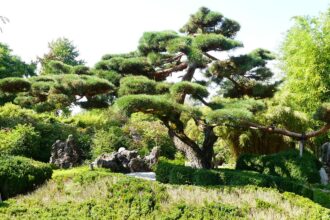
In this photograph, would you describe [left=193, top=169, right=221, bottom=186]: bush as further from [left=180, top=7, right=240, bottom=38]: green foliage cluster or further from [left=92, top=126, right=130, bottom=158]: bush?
[left=92, top=126, right=130, bottom=158]: bush

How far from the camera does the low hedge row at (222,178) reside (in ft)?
26.7

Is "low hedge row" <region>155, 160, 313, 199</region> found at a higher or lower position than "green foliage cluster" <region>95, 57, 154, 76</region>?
lower

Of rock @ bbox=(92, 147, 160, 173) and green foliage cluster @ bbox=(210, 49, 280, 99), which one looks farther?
rock @ bbox=(92, 147, 160, 173)

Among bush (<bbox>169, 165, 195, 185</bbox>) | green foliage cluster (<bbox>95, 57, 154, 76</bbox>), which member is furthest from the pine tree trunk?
green foliage cluster (<bbox>95, 57, 154, 76</bbox>)

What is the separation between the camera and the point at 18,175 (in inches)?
297

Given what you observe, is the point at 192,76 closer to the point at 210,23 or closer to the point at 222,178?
the point at 210,23

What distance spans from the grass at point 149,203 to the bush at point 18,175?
0.41 metres

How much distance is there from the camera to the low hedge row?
26.7ft

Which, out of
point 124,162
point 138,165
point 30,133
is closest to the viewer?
point 124,162

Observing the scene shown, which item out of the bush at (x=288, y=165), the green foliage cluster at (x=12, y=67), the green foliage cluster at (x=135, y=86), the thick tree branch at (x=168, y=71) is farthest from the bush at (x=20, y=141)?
the green foliage cluster at (x=12, y=67)

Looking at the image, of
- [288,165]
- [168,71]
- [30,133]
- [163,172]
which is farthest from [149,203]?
[30,133]

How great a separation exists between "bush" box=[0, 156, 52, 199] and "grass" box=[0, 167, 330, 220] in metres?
0.41

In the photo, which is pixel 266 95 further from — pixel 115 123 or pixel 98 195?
pixel 115 123

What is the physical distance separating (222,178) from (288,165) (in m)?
2.86
